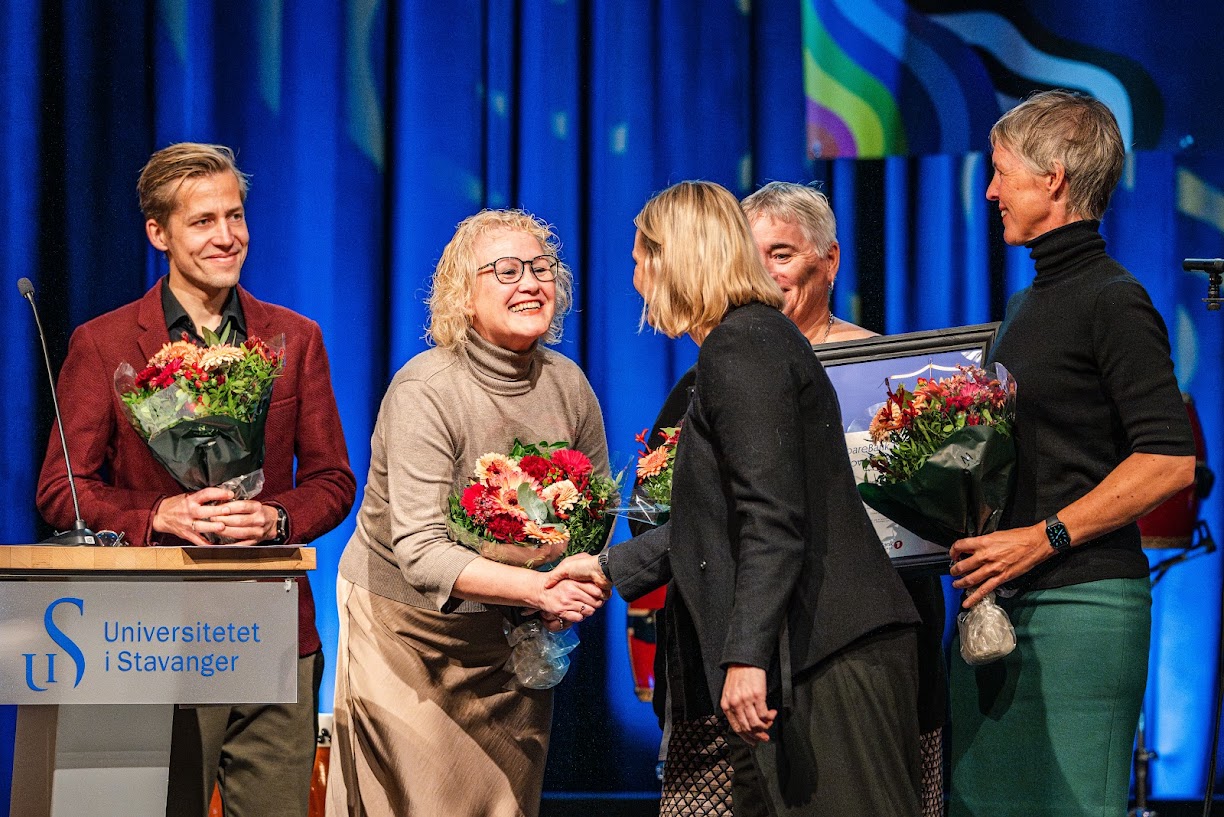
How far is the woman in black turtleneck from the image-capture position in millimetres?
2426

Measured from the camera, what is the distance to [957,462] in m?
2.38

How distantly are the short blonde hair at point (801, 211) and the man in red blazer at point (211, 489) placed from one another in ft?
3.57

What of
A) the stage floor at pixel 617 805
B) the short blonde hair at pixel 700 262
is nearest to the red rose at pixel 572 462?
the short blonde hair at pixel 700 262

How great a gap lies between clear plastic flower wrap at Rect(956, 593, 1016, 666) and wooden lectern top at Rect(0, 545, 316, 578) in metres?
1.22

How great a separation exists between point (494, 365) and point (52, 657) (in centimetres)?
103

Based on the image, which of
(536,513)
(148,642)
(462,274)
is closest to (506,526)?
(536,513)

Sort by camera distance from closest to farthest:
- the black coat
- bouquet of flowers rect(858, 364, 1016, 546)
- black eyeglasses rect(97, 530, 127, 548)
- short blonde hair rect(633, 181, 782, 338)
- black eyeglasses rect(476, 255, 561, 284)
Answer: the black coat, short blonde hair rect(633, 181, 782, 338), bouquet of flowers rect(858, 364, 1016, 546), black eyeglasses rect(97, 530, 127, 548), black eyeglasses rect(476, 255, 561, 284)

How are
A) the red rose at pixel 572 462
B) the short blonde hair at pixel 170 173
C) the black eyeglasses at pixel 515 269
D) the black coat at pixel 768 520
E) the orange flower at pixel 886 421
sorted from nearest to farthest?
1. the black coat at pixel 768 520
2. the orange flower at pixel 886 421
3. the red rose at pixel 572 462
4. the black eyeglasses at pixel 515 269
5. the short blonde hair at pixel 170 173

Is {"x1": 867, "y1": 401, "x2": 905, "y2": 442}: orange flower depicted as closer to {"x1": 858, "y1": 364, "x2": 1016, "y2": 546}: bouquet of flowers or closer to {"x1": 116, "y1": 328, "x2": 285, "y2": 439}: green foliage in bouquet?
{"x1": 858, "y1": 364, "x2": 1016, "y2": 546}: bouquet of flowers

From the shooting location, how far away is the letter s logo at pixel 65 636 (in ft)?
8.14

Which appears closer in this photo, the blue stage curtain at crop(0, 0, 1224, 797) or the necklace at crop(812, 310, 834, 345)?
the necklace at crop(812, 310, 834, 345)

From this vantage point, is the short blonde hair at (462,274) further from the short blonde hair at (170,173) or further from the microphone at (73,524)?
the microphone at (73,524)

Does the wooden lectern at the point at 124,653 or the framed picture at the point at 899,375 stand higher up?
the framed picture at the point at 899,375

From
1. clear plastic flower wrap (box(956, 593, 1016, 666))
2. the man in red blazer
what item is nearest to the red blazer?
the man in red blazer
